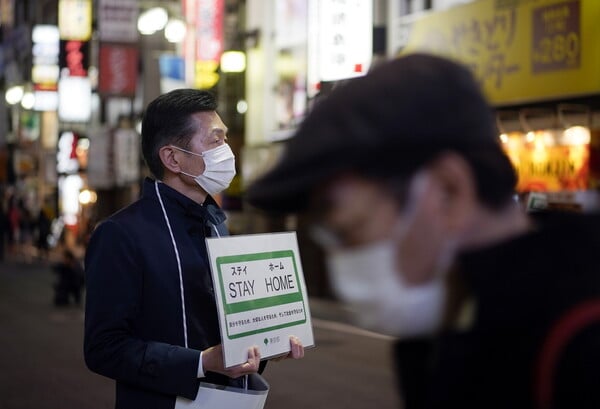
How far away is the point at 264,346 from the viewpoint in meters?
3.50

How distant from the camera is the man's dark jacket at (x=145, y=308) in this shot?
3.27 meters

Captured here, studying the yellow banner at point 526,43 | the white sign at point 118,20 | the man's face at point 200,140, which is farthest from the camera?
the white sign at point 118,20

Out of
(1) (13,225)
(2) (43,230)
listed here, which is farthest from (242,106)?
(1) (13,225)

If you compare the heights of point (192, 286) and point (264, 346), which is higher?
point (192, 286)

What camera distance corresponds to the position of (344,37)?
17688mm

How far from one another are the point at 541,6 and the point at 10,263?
2143cm

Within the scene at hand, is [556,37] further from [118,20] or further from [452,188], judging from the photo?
[118,20]

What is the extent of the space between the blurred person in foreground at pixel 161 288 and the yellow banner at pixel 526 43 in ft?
36.7

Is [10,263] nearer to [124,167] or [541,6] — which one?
[124,167]

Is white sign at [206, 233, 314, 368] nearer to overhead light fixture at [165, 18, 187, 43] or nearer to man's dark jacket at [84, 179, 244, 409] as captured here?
man's dark jacket at [84, 179, 244, 409]

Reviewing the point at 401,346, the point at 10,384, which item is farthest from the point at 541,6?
the point at 401,346

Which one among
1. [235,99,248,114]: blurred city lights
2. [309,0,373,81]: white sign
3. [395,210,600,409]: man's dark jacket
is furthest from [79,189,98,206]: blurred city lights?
[395,210,600,409]: man's dark jacket

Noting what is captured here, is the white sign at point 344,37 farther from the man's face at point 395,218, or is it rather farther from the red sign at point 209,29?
the man's face at point 395,218

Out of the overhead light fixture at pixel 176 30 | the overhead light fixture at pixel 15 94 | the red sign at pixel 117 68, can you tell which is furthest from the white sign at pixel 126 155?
the overhead light fixture at pixel 15 94
